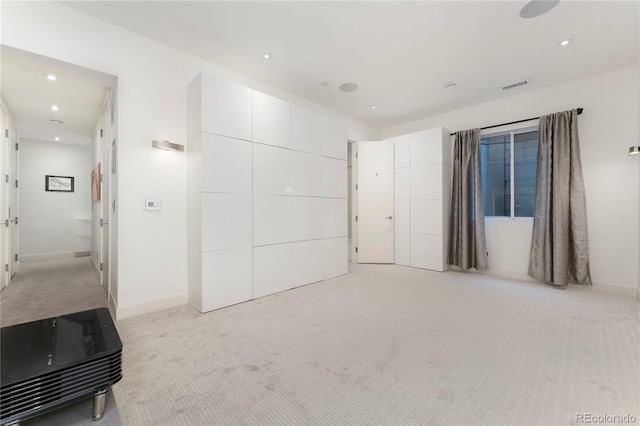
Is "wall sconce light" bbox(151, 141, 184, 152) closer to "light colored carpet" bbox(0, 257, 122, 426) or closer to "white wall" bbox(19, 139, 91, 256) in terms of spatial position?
"light colored carpet" bbox(0, 257, 122, 426)

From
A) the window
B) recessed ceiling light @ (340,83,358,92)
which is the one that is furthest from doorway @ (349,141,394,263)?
the window

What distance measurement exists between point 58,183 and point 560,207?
975 cm

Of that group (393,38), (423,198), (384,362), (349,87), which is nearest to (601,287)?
(423,198)

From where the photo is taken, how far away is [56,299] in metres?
3.38

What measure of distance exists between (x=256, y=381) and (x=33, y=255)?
7.09 meters

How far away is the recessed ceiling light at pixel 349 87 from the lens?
408 centimetres

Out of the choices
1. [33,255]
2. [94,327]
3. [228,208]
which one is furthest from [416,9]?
[33,255]

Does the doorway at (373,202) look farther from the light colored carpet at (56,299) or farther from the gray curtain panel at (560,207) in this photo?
the light colored carpet at (56,299)

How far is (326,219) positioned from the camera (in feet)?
14.1

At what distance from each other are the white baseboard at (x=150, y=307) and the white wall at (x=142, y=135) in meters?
0.01

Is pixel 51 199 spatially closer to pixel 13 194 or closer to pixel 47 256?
pixel 47 256

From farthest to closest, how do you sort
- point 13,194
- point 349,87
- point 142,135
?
point 13,194 → point 349,87 → point 142,135

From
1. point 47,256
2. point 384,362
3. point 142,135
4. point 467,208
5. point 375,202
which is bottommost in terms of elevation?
point 384,362

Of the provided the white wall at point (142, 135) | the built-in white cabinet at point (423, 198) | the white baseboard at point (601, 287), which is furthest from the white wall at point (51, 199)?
the white baseboard at point (601, 287)
